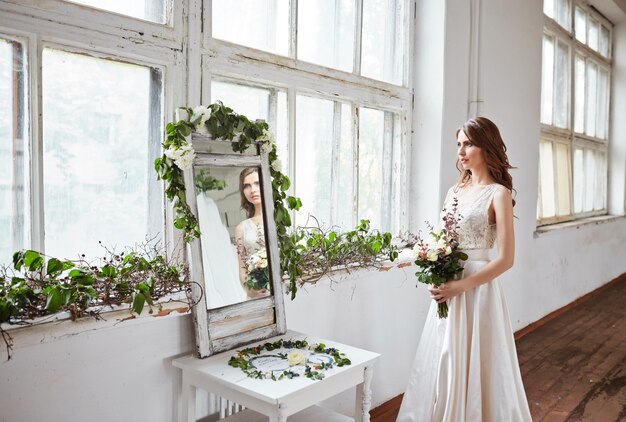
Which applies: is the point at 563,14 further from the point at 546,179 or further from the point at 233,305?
the point at 233,305

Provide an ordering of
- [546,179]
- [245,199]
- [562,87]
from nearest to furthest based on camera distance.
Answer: [245,199]
[546,179]
[562,87]

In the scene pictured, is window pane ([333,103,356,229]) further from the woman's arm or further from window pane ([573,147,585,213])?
window pane ([573,147,585,213])

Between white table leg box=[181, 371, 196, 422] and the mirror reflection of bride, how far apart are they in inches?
15.9

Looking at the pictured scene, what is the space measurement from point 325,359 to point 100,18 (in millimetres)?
1468

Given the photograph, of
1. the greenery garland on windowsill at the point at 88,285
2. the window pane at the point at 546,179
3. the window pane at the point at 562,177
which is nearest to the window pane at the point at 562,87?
the window pane at the point at 562,177

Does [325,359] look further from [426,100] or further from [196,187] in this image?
[426,100]

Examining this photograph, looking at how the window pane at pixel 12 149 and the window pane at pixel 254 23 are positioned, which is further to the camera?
the window pane at pixel 254 23

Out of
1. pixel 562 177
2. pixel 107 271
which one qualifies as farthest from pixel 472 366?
pixel 562 177

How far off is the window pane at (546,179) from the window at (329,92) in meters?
2.86

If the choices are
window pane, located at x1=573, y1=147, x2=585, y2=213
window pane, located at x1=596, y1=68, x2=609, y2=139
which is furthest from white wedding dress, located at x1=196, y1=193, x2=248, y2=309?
window pane, located at x1=596, y1=68, x2=609, y2=139

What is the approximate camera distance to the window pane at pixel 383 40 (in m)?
3.39

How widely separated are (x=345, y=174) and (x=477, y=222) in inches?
32.3

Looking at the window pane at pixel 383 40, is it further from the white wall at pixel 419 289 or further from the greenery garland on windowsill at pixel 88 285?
the greenery garland on windowsill at pixel 88 285

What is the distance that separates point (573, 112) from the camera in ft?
21.3
